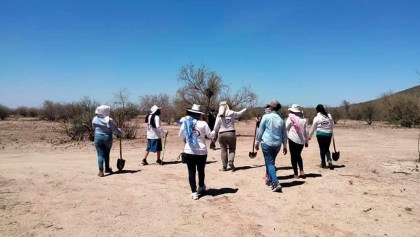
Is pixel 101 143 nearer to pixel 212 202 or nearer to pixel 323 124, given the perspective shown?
pixel 212 202

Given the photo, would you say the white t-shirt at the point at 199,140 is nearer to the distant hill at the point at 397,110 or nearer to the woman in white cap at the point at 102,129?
the woman in white cap at the point at 102,129

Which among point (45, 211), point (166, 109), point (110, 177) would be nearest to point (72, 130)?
point (110, 177)

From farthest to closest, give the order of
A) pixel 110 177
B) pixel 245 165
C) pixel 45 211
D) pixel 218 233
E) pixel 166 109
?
pixel 166 109 < pixel 245 165 < pixel 110 177 < pixel 45 211 < pixel 218 233

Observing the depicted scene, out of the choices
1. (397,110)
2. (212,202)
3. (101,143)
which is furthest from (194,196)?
(397,110)

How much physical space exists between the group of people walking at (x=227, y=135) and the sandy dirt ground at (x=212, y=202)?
18.5 inches

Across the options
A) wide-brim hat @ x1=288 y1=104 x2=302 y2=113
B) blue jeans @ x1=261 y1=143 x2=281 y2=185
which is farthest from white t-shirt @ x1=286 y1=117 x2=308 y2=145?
blue jeans @ x1=261 y1=143 x2=281 y2=185

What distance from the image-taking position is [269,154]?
783 cm

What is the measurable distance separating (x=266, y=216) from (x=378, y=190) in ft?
10.2

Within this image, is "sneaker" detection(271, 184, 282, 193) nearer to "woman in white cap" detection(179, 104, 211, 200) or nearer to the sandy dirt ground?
the sandy dirt ground

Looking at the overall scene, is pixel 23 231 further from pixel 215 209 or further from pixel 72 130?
pixel 72 130

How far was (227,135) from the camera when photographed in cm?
986

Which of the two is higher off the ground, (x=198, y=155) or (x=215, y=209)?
(x=198, y=155)

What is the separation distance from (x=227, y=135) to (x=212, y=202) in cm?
300

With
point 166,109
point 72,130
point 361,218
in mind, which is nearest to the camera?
point 361,218
